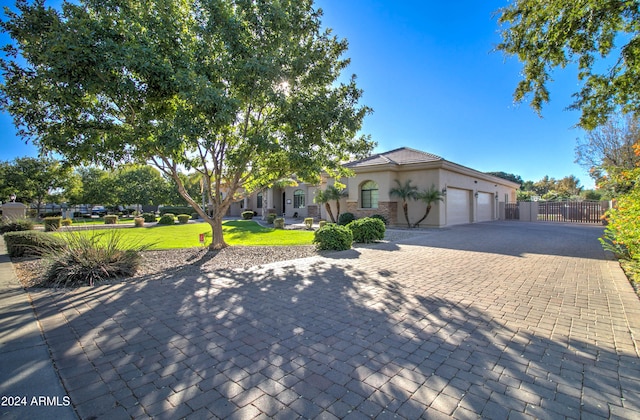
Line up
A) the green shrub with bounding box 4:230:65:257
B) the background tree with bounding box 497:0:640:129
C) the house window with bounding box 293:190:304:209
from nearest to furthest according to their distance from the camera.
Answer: the background tree with bounding box 497:0:640:129
the green shrub with bounding box 4:230:65:257
the house window with bounding box 293:190:304:209

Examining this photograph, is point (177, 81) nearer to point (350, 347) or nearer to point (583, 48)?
point (350, 347)

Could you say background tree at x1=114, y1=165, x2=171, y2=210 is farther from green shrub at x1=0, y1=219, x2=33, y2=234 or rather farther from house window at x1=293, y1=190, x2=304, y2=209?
green shrub at x1=0, y1=219, x2=33, y2=234

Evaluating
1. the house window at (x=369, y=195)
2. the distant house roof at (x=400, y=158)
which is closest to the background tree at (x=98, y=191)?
the house window at (x=369, y=195)

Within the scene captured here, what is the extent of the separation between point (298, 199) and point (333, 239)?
709 inches

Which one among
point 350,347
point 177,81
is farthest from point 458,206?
point 350,347

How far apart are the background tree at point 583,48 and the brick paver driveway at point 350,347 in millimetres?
4950

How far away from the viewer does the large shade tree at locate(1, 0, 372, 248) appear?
6.13 meters

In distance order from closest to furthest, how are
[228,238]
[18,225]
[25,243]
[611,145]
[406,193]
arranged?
[25,243] < [18,225] < [228,238] < [406,193] < [611,145]

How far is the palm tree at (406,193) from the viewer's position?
56.9 feet

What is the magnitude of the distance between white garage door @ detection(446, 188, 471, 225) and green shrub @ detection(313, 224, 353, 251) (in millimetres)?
11393

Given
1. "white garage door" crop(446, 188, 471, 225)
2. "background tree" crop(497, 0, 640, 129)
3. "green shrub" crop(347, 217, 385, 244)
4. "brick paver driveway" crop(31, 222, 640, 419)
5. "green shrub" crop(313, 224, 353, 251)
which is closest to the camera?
"brick paver driveway" crop(31, 222, 640, 419)

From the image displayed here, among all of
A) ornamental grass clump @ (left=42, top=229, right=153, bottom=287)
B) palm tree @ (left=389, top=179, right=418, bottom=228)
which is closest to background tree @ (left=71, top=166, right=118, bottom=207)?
ornamental grass clump @ (left=42, top=229, right=153, bottom=287)

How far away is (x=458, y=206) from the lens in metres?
20.3

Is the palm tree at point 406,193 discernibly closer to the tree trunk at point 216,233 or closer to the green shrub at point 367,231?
the green shrub at point 367,231
